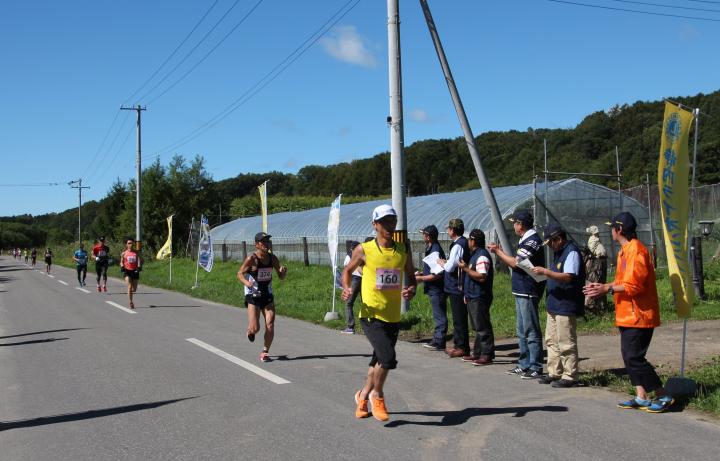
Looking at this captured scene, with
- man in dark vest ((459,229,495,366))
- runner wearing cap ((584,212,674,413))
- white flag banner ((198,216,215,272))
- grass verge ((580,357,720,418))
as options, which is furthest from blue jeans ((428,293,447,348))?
white flag banner ((198,216,215,272))

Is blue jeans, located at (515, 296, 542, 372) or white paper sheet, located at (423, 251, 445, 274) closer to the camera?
blue jeans, located at (515, 296, 542, 372)

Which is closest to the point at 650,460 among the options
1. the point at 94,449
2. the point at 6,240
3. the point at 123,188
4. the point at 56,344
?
the point at 94,449

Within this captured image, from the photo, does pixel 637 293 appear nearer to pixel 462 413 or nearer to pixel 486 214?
pixel 462 413

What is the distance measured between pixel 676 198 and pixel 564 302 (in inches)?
61.3

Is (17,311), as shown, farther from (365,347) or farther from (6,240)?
(6,240)

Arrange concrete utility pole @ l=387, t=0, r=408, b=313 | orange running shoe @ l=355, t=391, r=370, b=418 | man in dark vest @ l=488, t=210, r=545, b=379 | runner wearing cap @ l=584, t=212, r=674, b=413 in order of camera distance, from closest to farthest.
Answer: orange running shoe @ l=355, t=391, r=370, b=418 < runner wearing cap @ l=584, t=212, r=674, b=413 < man in dark vest @ l=488, t=210, r=545, b=379 < concrete utility pole @ l=387, t=0, r=408, b=313

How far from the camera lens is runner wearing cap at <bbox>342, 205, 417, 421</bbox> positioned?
19.6 feet

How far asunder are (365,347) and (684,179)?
5.56 m

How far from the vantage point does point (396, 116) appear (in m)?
13.5

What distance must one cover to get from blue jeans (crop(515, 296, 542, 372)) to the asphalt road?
A: 0.99 ft

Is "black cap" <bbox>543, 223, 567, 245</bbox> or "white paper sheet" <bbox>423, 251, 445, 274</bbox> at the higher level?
"black cap" <bbox>543, 223, 567, 245</bbox>

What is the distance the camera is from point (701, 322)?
11.6 meters

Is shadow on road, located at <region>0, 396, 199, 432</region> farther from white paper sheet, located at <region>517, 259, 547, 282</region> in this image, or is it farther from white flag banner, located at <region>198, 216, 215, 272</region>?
white flag banner, located at <region>198, 216, 215, 272</region>

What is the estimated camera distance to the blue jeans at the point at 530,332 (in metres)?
7.97
